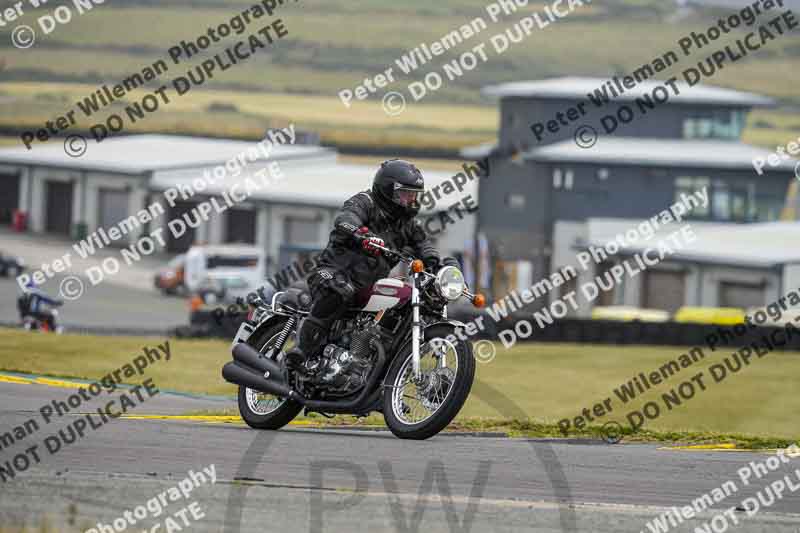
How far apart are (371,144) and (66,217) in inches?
1423

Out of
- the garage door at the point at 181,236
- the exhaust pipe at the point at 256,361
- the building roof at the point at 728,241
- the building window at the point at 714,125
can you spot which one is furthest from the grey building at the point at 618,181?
the exhaust pipe at the point at 256,361

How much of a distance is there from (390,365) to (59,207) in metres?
62.6

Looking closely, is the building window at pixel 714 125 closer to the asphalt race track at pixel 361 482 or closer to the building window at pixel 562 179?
the building window at pixel 562 179

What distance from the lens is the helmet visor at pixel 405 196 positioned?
10359 mm

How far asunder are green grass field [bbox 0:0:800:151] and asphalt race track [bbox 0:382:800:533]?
71993 millimetres

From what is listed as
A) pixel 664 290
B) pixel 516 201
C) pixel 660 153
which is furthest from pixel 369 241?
pixel 660 153

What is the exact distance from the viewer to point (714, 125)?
65375 millimetres

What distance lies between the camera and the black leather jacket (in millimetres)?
10484

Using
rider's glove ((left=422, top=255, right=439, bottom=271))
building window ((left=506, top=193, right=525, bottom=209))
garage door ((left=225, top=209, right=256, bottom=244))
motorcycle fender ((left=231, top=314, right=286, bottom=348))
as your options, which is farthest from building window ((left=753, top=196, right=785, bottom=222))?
rider's glove ((left=422, top=255, right=439, bottom=271))

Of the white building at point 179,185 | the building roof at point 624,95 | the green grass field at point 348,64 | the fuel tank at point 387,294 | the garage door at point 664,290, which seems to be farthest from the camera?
the green grass field at point 348,64

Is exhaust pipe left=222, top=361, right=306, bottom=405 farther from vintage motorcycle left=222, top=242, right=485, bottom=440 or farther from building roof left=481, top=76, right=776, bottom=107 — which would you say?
building roof left=481, top=76, right=776, bottom=107

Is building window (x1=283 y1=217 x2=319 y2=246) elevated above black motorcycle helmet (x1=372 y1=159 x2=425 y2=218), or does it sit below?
below

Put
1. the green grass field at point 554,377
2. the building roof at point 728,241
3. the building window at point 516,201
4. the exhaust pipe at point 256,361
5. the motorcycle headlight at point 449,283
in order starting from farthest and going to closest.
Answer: the building window at point 516,201 < the building roof at point 728,241 < the green grass field at point 554,377 < the exhaust pipe at point 256,361 < the motorcycle headlight at point 449,283

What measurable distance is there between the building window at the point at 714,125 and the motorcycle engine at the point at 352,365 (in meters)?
56.5
